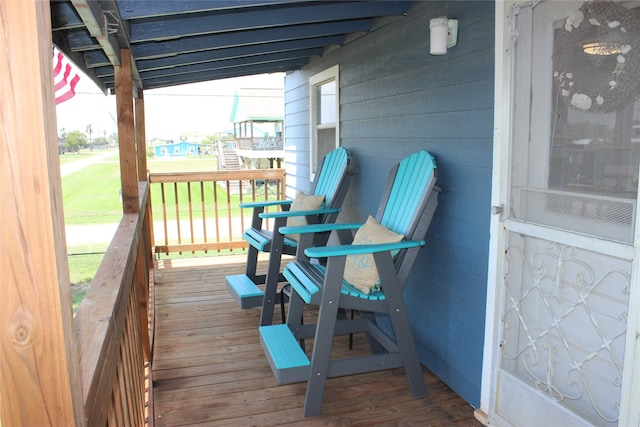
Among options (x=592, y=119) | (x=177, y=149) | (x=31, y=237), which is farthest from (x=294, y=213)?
(x=177, y=149)

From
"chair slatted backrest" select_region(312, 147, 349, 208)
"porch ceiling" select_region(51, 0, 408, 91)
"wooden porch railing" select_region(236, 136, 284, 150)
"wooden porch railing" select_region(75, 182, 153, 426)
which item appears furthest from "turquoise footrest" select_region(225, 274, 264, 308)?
"wooden porch railing" select_region(236, 136, 284, 150)

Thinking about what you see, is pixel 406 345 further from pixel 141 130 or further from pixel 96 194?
pixel 141 130

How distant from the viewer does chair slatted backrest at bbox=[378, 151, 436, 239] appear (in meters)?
2.70

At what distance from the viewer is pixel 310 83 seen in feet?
17.3

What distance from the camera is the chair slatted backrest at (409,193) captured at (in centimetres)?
270

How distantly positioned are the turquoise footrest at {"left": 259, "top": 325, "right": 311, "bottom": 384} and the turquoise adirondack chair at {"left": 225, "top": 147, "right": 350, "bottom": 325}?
0.71m

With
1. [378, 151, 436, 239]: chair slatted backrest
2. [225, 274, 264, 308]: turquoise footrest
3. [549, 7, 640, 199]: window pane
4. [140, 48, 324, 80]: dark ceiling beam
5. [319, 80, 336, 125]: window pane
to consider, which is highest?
[140, 48, 324, 80]: dark ceiling beam

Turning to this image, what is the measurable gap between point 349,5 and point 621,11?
1747 millimetres

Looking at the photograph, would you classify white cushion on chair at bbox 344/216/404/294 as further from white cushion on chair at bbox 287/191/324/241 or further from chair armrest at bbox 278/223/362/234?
white cushion on chair at bbox 287/191/324/241

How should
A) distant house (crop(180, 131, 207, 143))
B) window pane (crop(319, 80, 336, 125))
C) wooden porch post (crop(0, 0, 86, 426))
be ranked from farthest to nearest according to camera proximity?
distant house (crop(180, 131, 207, 143)) → window pane (crop(319, 80, 336, 125)) → wooden porch post (crop(0, 0, 86, 426))

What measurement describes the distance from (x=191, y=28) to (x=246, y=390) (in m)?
2.07

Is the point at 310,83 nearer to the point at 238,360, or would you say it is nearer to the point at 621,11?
the point at 238,360

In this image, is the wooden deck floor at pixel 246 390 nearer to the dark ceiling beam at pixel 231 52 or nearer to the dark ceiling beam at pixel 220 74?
the dark ceiling beam at pixel 231 52

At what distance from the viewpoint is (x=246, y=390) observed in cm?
278
